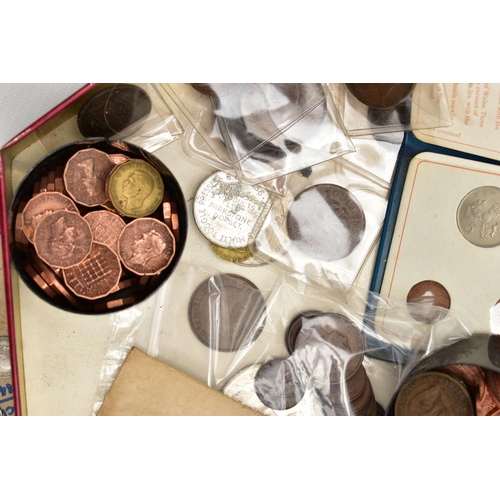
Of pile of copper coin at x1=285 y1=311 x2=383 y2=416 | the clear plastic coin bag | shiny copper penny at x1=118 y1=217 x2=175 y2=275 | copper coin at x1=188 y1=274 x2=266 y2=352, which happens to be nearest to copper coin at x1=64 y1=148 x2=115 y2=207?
shiny copper penny at x1=118 y1=217 x2=175 y2=275

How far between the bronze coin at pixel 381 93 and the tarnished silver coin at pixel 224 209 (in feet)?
1.05

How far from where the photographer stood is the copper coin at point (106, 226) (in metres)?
1.05

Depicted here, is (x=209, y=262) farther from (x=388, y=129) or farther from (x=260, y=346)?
(x=388, y=129)

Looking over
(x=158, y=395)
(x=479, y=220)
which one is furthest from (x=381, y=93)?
(x=158, y=395)

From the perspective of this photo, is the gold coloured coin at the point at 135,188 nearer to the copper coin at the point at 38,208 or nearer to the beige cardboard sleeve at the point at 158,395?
the copper coin at the point at 38,208

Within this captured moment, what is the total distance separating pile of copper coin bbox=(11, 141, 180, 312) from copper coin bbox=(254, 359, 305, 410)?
350mm

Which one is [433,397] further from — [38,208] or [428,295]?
[38,208]

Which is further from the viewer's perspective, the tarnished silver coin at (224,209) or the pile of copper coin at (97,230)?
the tarnished silver coin at (224,209)

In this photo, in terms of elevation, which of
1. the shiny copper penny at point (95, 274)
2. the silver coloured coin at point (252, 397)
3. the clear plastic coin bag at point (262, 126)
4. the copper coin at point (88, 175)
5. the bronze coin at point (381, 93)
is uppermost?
the bronze coin at point (381, 93)

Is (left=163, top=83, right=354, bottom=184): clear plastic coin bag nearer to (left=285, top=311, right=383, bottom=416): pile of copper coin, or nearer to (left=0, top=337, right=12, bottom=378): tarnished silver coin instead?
(left=285, top=311, right=383, bottom=416): pile of copper coin

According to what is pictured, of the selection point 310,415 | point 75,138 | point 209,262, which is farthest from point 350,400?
point 75,138

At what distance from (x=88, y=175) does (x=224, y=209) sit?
0.32 metres

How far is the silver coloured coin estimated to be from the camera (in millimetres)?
1109

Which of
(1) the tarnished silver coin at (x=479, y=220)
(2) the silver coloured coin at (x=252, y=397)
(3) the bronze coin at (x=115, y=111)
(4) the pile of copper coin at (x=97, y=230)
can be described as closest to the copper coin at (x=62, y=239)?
(4) the pile of copper coin at (x=97, y=230)
